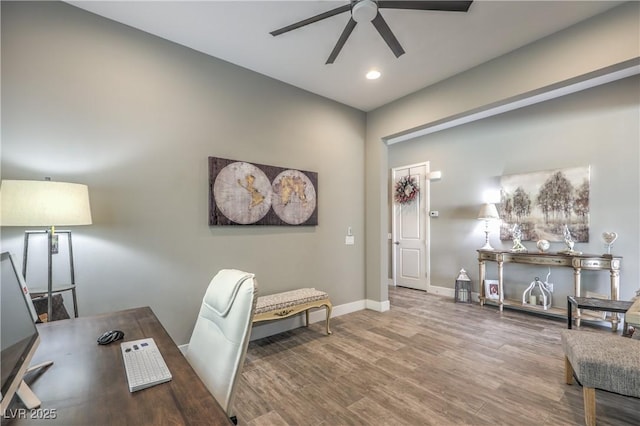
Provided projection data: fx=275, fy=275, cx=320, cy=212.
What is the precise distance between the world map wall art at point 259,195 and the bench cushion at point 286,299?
810mm

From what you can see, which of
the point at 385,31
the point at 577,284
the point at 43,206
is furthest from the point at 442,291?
the point at 43,206

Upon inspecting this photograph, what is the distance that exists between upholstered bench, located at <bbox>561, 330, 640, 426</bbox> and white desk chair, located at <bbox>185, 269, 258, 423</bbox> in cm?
208

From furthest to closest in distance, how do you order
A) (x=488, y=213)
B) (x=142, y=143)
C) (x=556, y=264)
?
(x=488, y=213)
(x=556, y=264)
(x=142, y=143)

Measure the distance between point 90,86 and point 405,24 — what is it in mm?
2647

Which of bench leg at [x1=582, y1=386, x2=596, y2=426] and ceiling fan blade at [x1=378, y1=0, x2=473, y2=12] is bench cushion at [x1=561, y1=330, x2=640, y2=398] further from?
ceiling fan blade at [x1=378, y1=0, x2=473, y2=12]

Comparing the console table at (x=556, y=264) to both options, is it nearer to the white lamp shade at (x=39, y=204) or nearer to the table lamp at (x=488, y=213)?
the table lamp at (x=488, y=213)

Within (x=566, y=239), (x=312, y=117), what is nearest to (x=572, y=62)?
(x=566, y=239)

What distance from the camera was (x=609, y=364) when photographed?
1.65 m

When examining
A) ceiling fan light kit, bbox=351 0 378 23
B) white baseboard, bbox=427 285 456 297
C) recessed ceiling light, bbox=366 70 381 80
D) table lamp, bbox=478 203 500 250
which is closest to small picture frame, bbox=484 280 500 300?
table lamp, bbox=478 203 500 250

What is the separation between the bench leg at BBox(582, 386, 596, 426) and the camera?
1.67 metres

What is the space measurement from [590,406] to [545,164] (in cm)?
330

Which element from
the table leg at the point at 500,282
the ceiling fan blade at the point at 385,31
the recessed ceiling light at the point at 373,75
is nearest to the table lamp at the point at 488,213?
the table leg at the point at 500,282

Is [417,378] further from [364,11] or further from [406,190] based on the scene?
[406,190]

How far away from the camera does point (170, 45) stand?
8.53 feet
